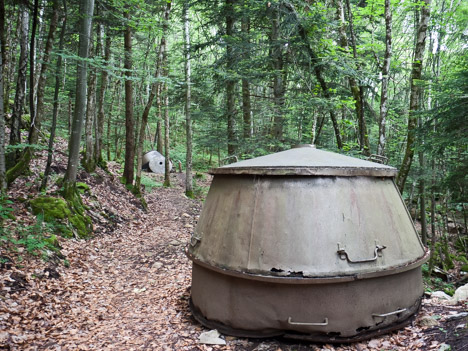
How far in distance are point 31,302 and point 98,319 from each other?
38.8 inches

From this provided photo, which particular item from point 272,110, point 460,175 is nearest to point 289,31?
point 272,110

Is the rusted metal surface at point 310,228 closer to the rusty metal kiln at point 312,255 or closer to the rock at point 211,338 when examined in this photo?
the rusty metal kiln at point 312,255

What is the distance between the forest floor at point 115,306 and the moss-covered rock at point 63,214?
310mm

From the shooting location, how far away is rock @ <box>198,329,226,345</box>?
384 cm

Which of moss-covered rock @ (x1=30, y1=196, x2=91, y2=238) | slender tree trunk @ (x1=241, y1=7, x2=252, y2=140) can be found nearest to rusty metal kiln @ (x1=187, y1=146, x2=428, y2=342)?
moss-covered rock @ (x1=30, y1=196, x2=91, y2=238)

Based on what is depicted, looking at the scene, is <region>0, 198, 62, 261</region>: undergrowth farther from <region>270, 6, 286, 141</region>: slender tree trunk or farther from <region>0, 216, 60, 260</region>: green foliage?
<region>270, 6, 286, 141</region>: slender tree trunk

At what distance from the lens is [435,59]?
45.4 feet

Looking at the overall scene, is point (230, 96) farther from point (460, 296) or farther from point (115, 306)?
point (460, 296)

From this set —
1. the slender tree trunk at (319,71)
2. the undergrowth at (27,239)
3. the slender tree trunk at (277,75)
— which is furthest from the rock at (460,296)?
the slender tree trunk at (277,75)

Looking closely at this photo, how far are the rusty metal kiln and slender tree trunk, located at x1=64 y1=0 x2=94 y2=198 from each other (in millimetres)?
5809

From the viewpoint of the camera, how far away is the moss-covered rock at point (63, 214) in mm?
7324

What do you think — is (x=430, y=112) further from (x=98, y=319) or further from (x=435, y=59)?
(x=435, y=59)

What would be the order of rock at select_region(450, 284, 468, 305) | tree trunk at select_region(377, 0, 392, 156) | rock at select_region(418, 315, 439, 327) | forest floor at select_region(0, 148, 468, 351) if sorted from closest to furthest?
1. forest floor at select_region(0, 148, 468, 351)
2. rock at select_region(418, 315, 439, 327)
3. rock at select_region(450, 284, 468, 305)
4. tree trunk at select_region(377, 0, 392, 156)

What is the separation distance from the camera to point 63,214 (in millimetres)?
7633
